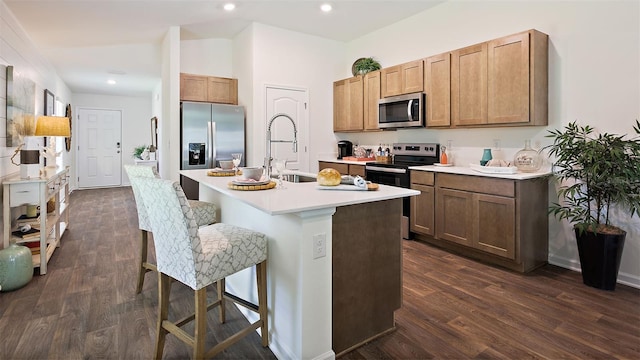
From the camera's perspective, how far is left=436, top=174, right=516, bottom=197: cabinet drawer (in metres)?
3.01

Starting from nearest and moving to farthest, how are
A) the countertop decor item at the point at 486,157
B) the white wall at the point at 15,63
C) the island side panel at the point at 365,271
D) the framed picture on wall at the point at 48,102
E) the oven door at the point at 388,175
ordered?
the island side panel at the point at 365,271, the white wall at the point at 15,63, the countertop decor item at the point at 486,157, the oven door at the point at 388,175, the framed picture on wall at the point at 48,102

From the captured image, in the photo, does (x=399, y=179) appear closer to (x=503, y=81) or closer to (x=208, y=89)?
(x=503, y=81)

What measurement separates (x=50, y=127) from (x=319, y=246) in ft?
Result: 12.1

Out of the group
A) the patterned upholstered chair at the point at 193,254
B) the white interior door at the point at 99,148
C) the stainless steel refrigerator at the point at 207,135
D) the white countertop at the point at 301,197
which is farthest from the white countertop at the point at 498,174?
the white interior door at the point at 99,148

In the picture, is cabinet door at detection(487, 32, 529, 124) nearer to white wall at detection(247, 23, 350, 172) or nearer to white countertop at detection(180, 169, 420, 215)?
white countertop at detection(180, 169, 420, 215)

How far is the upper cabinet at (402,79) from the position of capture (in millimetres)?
4121

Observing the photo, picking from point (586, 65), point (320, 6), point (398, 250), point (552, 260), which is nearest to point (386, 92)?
point (320, 6)

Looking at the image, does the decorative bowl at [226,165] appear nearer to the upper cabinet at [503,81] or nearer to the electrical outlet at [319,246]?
the electrical outlet at [319,246]

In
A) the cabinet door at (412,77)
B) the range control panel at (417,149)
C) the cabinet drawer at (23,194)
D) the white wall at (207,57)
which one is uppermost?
the white wall at (207,57)

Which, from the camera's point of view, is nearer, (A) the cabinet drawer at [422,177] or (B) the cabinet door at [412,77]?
(A) the cabinet drawer at [422,177]

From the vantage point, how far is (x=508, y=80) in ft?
10.6

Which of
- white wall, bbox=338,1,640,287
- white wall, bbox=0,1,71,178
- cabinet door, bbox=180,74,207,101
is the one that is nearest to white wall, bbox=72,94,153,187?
white wall, bbox=0,1,71,178

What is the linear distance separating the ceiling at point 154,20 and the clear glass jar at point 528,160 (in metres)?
2.07

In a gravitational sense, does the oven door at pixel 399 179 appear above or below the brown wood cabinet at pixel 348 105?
below
